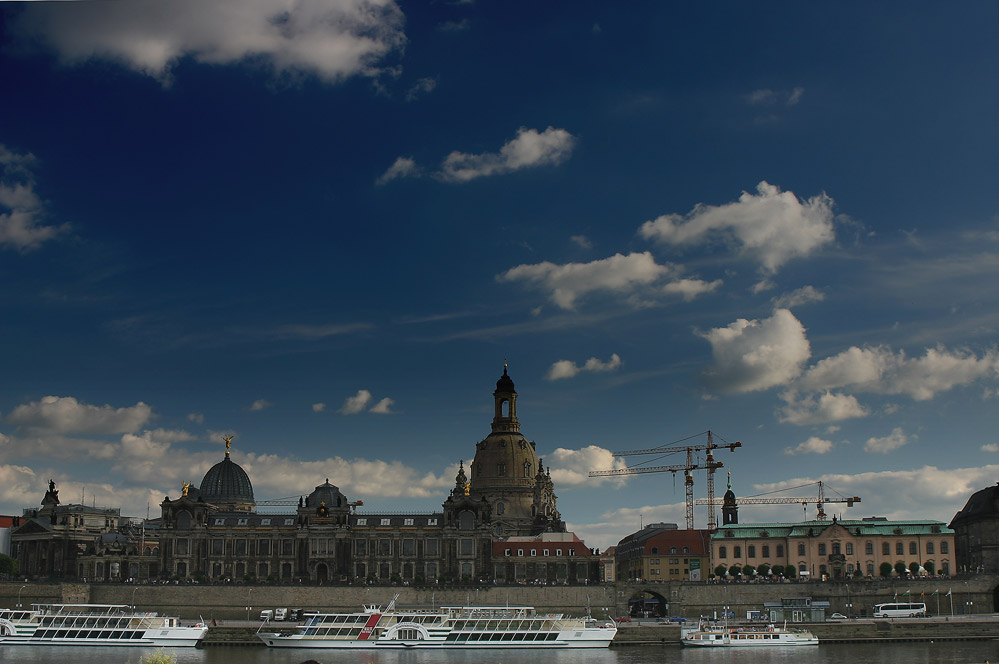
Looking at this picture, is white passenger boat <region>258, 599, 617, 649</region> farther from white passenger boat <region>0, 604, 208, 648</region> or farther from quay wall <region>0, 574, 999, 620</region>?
quay wall <region>0, 574, 999, 620</region>

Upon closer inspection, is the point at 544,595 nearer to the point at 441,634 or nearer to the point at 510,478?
the point at 441,634

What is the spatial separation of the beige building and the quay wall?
10.4 m

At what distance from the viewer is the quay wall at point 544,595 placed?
120 m

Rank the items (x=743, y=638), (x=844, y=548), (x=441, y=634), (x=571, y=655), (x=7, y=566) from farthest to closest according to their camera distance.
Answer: (x=7, y=566) → (x=844, y=548) → (x=743, y=638) → (x=441, y=634) → (x=571, y=655)

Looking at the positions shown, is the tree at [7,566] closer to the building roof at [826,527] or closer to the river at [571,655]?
the river at [571,655]

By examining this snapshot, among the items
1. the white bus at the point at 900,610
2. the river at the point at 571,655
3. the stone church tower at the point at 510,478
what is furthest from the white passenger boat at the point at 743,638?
the stone church tower at the point at 510,478

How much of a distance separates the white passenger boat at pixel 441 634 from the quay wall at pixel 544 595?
2352 cm

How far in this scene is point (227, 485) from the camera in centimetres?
16900

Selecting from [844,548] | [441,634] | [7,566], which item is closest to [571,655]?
[441,634]

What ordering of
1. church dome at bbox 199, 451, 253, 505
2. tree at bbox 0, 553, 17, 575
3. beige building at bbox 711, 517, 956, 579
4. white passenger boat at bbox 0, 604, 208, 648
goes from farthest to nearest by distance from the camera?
church dome at bbox 199, 451, 253, 505 → tree at bbox 0, 553, 17, 575 → beige building at bbox 711, 517, 956, 579 → white passenger boat at bbox 0, 604, 208, 648

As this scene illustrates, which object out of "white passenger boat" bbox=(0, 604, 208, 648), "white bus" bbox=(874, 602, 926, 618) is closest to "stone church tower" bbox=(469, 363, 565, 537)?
"white bus" bbox=(874, 602, 926, 618)

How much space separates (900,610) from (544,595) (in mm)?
38591

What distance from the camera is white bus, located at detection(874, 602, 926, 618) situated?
11125cm

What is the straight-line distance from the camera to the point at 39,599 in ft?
417
